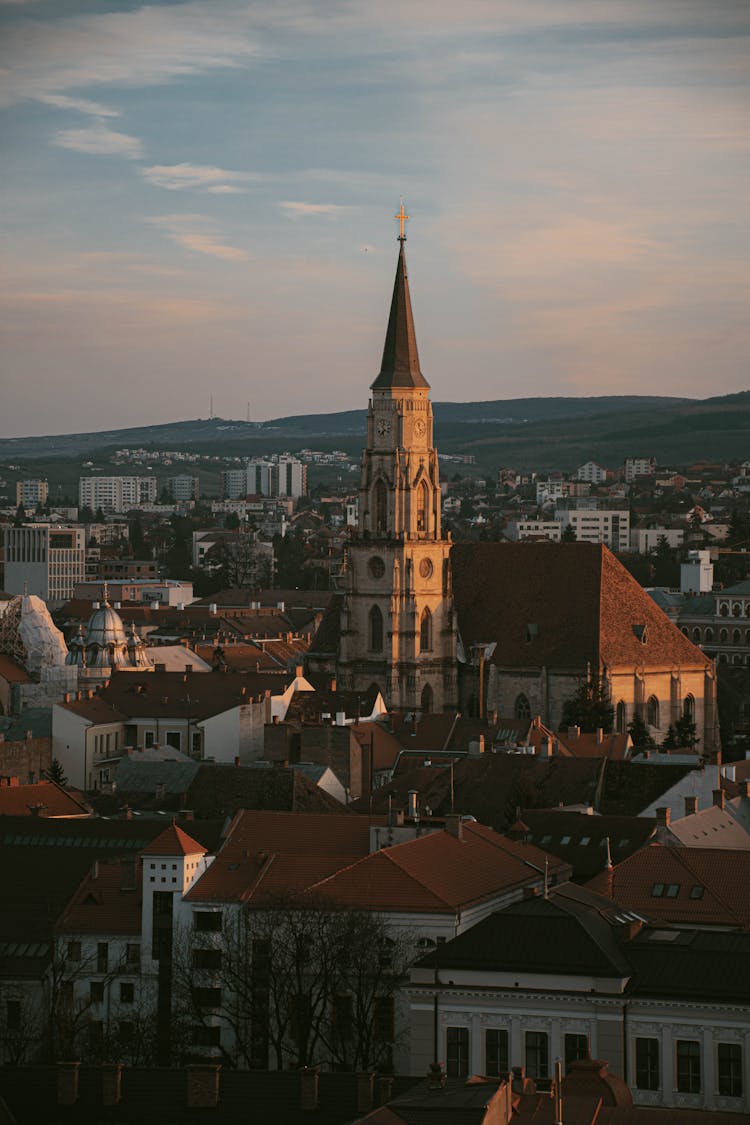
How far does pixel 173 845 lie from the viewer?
192 ft

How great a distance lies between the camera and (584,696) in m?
109

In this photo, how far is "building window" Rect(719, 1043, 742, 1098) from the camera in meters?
48.4

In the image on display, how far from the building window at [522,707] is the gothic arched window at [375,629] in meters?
5.88

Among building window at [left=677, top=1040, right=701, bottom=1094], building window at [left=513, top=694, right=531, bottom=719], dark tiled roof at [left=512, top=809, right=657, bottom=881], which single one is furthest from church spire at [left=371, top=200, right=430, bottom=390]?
building window at [left=677, top=1040, right=701, bottom=1094]

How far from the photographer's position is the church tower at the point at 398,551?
113375 millimetres

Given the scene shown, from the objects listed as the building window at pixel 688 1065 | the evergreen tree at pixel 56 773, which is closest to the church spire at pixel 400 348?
the evergreen tree at pixel 56 773

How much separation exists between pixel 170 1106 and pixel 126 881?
16.9 meters

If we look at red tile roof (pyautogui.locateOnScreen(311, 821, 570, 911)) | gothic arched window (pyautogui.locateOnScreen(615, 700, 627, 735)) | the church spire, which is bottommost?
gothic arched window (pyautogui.locateOnScreen(615, 700, 627, 735))

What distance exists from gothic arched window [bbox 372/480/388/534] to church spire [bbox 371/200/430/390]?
401cm

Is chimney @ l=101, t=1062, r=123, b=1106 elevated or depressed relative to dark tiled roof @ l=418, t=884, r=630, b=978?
depressed

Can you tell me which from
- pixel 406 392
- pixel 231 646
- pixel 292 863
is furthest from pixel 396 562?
pixel 292 863

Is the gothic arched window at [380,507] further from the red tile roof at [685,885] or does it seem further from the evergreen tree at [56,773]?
the red tile roof at [685,885]

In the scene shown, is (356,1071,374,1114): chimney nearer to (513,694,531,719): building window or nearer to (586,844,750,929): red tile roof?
(586,844,750,929): red tile roof

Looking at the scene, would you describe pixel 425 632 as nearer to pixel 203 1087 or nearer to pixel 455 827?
pixel 455 827
